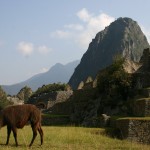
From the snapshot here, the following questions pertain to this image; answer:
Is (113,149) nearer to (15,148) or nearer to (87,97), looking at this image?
(15,148)

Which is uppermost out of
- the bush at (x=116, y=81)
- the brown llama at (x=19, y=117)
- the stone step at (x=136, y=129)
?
the bush at (x=116, y=81)

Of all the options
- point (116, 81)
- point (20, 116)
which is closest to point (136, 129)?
point (20, 116)

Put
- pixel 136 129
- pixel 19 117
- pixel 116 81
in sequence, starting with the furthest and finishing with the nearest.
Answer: pixel 116 81
pixel 136 129
pixel 19 117

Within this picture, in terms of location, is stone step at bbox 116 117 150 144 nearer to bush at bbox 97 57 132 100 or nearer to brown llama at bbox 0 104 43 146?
bush at bbox 97 57 132 100

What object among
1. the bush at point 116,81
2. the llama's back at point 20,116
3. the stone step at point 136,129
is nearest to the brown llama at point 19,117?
the llama's back at point 20,116

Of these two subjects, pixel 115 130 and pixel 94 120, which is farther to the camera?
pixel 94 120

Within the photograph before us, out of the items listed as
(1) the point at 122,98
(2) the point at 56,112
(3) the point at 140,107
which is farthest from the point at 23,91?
(3) the point at 140,107

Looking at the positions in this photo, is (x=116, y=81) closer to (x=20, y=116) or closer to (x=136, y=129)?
(x=136, y=129)

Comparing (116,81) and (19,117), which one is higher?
(116,81)

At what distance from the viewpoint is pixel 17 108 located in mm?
19641

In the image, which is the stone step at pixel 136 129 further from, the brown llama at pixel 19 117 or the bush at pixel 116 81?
the brown llama at pixel 19 117

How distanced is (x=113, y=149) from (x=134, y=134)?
12.6m

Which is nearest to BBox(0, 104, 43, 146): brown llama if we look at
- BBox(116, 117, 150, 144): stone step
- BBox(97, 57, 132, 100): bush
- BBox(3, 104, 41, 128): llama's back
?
BBox(3, 104, 41, 128): llama's back

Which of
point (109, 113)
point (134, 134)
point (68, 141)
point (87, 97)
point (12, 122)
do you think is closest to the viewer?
point (12, 122)
